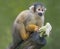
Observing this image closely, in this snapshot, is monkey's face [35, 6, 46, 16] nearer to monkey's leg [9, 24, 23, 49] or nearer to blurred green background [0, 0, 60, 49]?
monkey's leg [9, 24, 23, 49]

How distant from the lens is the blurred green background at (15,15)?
9.98 meters

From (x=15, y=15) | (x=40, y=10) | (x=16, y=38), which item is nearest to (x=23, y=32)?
(x=16, y=38)

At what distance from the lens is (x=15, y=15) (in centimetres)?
1030

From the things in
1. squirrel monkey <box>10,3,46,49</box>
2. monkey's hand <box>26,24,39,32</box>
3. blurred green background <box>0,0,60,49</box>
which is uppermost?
blurred green background <box>0,0,60,49</box>

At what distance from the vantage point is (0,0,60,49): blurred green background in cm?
998

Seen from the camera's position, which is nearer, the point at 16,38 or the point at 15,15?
the point at 16,38

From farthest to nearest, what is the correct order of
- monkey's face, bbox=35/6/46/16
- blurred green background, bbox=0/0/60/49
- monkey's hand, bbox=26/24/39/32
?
blurred green background, bbox=0/0/60/49, monkey's face, bbox=35/6/46/16, monkey's hand, bbox=26/24/39/32

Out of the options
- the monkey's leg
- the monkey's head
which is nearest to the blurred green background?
the monkey's head

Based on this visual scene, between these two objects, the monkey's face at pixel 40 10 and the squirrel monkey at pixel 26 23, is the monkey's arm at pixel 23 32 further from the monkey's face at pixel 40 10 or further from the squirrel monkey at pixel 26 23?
the monkey's face at pixel 40 10

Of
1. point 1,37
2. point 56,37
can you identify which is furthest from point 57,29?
point 1,37

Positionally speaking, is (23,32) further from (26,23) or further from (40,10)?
(40,10)

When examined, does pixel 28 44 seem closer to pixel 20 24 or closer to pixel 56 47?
pixel 20 24

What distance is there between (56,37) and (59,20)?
499 mm

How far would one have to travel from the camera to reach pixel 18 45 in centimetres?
679
